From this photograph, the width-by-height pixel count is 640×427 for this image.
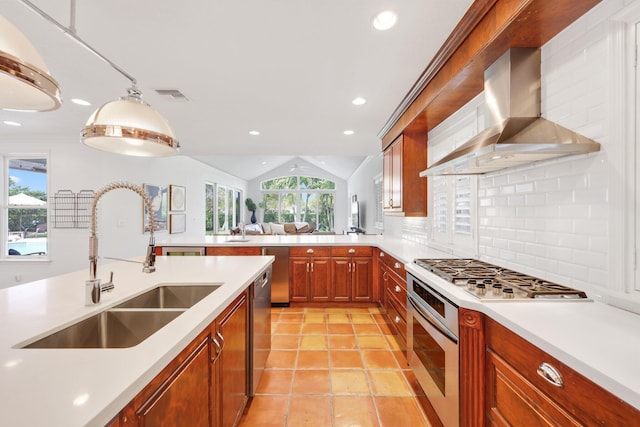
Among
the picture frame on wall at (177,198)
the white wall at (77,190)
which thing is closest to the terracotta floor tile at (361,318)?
the white wall at (77,190)

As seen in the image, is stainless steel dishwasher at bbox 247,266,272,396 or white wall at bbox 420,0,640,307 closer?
white wall at bbox 420,0,640,307

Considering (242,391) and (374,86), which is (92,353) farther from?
(374,86)

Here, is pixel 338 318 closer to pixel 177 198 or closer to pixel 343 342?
pixel 343 342

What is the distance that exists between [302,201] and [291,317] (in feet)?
30.1

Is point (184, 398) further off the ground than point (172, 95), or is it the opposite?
point (172, 95)

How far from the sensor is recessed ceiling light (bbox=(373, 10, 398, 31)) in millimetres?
1631

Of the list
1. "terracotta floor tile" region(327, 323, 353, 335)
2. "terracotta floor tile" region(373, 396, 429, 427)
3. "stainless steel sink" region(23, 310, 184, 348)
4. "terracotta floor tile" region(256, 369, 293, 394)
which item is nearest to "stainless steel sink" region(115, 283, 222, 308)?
"stainless steel sink" region(23, 310, 184, 348)

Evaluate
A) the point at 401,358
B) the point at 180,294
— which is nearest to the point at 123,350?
the point at 180,294

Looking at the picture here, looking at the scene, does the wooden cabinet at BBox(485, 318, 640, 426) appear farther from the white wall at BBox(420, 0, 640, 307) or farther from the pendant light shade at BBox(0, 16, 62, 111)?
the pendant light shade at BBox(0, 16, 62, 111)

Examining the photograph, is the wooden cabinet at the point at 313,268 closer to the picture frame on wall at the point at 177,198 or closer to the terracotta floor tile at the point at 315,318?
the terracotta floor tile at the point at 315,318

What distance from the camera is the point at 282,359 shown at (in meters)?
2.57

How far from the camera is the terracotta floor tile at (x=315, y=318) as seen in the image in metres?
3.44

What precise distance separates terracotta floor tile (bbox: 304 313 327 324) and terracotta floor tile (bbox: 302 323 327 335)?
92 millimetres

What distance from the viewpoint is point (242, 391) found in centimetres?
170
